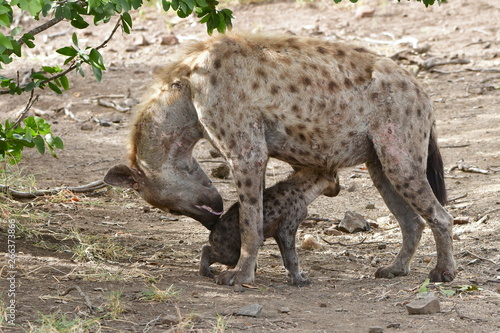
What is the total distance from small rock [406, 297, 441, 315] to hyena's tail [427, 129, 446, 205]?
116 cm

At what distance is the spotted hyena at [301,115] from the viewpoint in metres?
4.50

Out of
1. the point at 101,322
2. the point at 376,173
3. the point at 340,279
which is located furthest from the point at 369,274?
the point at 101,322

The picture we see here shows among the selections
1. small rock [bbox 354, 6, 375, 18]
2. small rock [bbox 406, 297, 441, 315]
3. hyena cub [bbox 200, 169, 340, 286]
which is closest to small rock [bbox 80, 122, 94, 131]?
hyena cub [bbox 200, 169, 340, 286]

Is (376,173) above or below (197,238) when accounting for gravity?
above

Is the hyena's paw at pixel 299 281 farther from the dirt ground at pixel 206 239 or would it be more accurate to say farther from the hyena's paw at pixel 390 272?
the hyena's paw at pixel 390 272

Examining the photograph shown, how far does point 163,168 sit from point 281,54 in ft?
3.18

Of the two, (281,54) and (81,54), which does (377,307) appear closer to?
(281,54)

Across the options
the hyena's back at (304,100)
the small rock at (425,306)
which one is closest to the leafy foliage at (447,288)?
the small rock at (425,306)

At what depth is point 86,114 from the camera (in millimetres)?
8508

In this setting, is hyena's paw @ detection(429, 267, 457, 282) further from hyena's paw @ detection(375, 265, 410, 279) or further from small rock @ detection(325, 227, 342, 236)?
small rock @ detection(325, 227, 342, 236)

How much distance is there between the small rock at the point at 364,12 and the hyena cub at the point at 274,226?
6.54 meters

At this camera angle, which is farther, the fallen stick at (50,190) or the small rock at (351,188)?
the small rock at (351,188)

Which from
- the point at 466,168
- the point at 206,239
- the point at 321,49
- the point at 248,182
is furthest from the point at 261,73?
the point at 466,168

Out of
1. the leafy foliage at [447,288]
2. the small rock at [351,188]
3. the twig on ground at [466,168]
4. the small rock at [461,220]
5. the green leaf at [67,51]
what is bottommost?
the small rock at [351,188]
